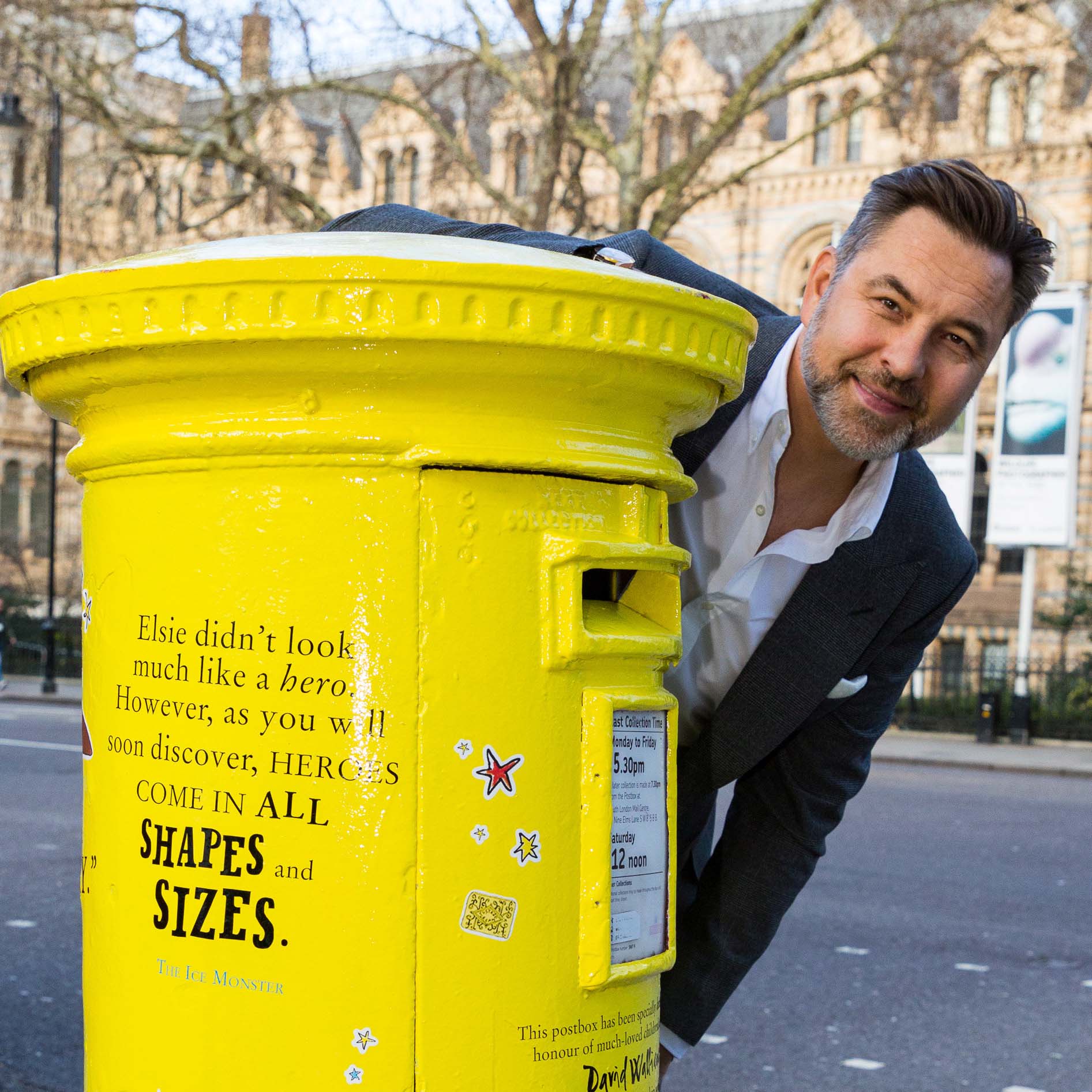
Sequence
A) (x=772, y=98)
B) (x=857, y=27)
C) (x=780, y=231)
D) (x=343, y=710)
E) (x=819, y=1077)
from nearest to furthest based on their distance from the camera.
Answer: (x=343, y=710) → (x=819, y=1077) → (x=772, y=98) → (x=857, y=27) → (x=780, y=231)

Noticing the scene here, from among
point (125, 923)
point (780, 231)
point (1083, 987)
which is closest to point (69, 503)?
point (780, 231)

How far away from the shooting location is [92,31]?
57.4ft

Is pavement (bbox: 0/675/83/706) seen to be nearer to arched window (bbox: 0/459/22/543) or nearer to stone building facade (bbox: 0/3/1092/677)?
stone building facade (bbox: 0/3/1092/677)

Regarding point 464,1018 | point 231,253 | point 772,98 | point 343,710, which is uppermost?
point 772,98

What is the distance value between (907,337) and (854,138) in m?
31.2

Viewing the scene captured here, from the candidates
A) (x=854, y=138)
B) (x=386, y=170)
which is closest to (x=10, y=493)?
(x=386, y=170)

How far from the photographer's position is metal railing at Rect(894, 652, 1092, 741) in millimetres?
17875

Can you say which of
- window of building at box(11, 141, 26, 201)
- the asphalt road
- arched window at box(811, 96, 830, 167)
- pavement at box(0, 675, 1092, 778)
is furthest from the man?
arched window at box(811, 96, 830, 167)

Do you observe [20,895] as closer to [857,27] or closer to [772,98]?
[772,98]

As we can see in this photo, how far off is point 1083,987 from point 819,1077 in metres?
1.56

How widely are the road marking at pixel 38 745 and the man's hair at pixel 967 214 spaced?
1101 cm

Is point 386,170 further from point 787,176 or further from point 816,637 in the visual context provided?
point 816,637

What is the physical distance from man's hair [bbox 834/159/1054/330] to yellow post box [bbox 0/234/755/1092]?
0.79m

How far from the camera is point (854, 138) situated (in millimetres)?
31609
